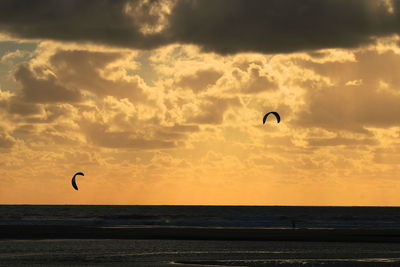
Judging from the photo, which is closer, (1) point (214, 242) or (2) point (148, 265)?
(2) point (148, 265)

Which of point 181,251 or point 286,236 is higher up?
point 286,236

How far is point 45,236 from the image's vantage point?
5791 centimetres

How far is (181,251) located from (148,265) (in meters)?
9.19

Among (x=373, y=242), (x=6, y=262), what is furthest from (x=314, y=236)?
(x=6, y=262)

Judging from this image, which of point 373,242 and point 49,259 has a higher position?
point 373,242

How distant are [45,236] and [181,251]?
56.1 feet

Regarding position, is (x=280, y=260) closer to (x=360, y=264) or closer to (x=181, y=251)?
(x=360, y=264)

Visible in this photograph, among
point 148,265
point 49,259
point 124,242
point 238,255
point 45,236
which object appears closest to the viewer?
point 148,265

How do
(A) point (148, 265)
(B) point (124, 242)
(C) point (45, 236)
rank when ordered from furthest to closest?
(C) point (45, 236)
(B) point (124, 242)
(A) point (148, 265)

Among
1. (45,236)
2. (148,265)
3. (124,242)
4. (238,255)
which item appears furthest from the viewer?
(45,236)

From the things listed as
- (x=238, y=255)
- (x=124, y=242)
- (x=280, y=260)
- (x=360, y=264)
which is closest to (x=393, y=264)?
(x=360, y=264)

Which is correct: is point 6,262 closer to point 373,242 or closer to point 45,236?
point 45,236

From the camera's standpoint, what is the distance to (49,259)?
38.1 m

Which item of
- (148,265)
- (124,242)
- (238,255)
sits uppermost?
(124,242)
